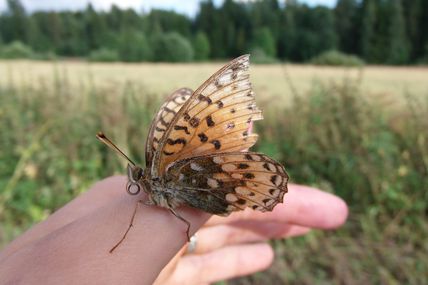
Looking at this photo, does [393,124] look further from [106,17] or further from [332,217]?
[106,17]

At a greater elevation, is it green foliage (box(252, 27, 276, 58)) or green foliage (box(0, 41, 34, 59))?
Result: green foliage (box(252, 27, 276, 58))

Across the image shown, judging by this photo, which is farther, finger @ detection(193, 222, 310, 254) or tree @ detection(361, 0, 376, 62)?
tree @ detection(361, 0, 376, 62)

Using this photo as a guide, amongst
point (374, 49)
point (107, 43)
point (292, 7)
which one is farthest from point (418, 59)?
point (107, 43)

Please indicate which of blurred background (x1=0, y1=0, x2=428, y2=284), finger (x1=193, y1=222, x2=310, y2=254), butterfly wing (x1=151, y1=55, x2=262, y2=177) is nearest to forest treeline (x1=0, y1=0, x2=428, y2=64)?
blurred background (x1=0, y1=0, x2=428, y2=284)

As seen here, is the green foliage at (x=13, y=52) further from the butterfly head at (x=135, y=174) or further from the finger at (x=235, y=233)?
the butterfly head at (x=135, y=174)

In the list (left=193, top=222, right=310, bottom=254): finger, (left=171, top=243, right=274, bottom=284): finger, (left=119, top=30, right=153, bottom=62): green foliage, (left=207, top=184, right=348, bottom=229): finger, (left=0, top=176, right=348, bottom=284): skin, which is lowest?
(left=119, top=30, right=153, bottom=62): green foliage

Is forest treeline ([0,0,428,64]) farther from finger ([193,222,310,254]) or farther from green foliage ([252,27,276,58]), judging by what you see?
finger ([193,222,310,254])

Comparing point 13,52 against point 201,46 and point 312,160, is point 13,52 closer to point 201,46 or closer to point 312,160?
point 312,160
